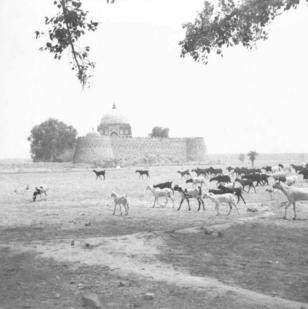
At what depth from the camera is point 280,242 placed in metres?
8.97

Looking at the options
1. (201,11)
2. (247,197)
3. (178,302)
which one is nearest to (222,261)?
(178,302)

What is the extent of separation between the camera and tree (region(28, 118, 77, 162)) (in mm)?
74000

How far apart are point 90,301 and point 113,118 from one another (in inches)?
3500

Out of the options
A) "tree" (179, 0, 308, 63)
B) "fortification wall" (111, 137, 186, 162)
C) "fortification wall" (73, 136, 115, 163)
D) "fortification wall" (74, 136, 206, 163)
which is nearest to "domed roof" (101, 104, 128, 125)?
"fortification wall" (74, 136, 206, 163)

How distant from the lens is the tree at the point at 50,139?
74000mm

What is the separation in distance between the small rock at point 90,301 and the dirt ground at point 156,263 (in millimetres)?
108

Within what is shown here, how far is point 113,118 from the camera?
9356 centimetres

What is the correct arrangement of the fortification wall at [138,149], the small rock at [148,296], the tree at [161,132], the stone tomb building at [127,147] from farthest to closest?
the tree at [161,132] → the stone tomb building at [127,147] → the fortification wall at [138,149] → the small rock at [148,296]

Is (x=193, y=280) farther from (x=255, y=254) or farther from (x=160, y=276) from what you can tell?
(x=255, y=254)

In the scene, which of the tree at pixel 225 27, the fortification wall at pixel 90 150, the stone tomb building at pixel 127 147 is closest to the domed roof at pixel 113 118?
the stone tomb building at pixel 127 147

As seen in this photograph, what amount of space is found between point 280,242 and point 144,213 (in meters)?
5.70

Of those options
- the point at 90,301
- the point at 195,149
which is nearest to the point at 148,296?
the point at 90,301

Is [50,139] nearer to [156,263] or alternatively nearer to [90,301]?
[156,263]

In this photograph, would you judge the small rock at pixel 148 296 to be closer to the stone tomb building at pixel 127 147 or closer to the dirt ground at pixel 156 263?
the dirt ground at pixel 156 263
